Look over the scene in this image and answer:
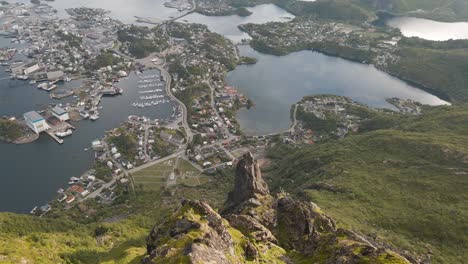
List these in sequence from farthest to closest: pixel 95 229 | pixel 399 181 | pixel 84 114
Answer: pixel 84 114 → pixel 399 181 → pixel 95 229

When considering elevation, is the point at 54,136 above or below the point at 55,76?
below

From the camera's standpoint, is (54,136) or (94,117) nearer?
(54,136)

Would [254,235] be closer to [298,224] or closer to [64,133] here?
[298,224]

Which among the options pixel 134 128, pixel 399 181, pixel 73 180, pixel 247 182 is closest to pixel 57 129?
pixel 134 128

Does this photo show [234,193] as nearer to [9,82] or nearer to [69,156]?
[69,156]

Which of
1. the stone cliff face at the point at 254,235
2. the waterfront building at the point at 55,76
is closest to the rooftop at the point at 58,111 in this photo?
the waterfront building at the point at 55,76

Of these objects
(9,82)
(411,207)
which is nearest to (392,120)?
(411,207)
